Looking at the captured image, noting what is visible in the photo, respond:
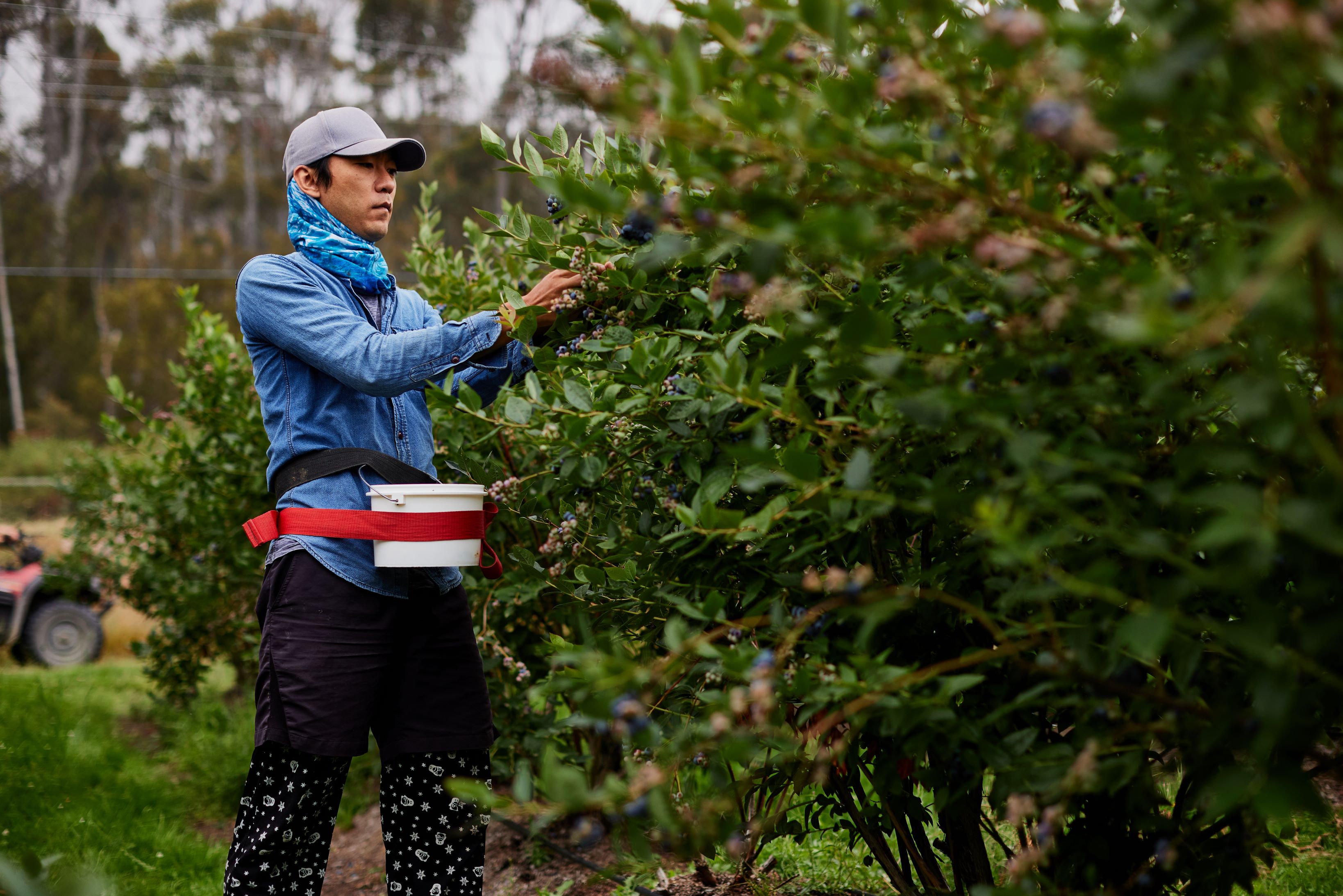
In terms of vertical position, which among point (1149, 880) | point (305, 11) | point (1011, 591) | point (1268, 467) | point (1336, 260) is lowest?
point (1149, 880)

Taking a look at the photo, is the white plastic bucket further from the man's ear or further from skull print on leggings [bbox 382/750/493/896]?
the man's ear

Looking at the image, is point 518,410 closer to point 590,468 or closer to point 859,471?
point 590,468

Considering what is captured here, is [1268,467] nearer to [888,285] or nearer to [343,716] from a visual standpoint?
[888,285]

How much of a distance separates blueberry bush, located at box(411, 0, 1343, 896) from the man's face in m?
0.71

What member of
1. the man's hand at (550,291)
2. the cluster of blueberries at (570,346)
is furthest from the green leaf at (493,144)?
the cluster of blueberries at (570,346)

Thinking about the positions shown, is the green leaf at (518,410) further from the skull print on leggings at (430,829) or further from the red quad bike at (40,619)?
the red quad bike at (40,619)

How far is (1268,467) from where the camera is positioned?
1.01m

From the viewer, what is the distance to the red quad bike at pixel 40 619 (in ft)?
26.7

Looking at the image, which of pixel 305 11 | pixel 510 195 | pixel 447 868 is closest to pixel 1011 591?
pixel 447 868

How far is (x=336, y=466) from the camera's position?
2.23m

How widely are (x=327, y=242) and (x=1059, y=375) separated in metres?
1.69

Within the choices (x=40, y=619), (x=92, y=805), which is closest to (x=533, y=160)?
(x=92, y=805)

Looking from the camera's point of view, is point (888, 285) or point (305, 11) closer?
point (888, 285)

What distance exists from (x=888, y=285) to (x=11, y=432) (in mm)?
19711
